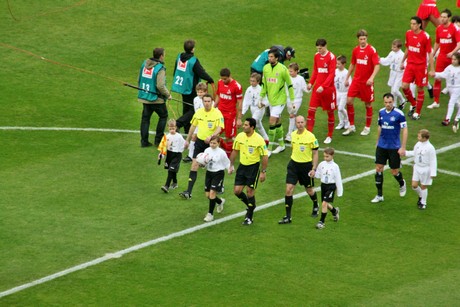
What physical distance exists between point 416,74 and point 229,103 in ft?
19.1

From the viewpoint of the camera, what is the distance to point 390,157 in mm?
24469

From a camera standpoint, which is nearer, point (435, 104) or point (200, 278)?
point (200, 278)

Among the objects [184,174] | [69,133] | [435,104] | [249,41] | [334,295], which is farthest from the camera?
[249,41]

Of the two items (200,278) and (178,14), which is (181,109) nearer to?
(178,14)

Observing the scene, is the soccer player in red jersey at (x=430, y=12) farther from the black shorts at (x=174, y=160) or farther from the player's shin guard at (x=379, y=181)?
the black shorts at (x=174, y=160)

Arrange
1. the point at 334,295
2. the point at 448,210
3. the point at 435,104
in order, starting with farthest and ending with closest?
1. the point at 435,104
2. the point at 448,210
3. the point at 334,295

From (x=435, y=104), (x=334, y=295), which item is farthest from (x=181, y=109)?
(x=334, y=295)

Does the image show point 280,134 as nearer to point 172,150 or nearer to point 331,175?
point 172,150

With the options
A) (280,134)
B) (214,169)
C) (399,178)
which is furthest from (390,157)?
(214,169)

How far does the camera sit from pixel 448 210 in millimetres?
24047

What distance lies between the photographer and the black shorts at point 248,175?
23125mm

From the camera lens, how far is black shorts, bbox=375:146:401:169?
2439 cm

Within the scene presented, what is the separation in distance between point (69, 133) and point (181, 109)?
10.9 ft

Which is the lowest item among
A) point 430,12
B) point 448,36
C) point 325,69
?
point 325,69
